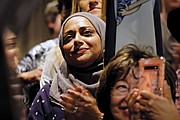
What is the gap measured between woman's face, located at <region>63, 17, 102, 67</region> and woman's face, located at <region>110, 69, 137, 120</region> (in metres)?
0.14

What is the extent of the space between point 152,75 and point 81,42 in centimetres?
31

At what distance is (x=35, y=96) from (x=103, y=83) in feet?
1.23

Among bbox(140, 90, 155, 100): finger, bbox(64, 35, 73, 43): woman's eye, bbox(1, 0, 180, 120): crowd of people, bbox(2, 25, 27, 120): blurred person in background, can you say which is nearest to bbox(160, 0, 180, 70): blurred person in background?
bbox(1, 0, 180, 120): crowd of people

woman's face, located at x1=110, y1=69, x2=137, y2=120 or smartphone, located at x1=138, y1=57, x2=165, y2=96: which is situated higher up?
smartphone, located at x1=138, y1=57, x2=165, y2=96

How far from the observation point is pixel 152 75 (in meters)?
2.02

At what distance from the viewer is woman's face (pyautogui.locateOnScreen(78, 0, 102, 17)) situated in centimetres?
221

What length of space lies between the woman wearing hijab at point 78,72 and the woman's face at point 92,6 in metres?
0.03

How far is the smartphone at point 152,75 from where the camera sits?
2.02 meters

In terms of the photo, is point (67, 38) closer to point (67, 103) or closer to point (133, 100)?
point (67, 103)

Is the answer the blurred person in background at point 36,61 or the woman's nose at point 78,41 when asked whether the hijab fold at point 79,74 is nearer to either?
the woman's nose at point 78,41

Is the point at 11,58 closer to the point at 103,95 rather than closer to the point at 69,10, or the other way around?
the point at 103,95

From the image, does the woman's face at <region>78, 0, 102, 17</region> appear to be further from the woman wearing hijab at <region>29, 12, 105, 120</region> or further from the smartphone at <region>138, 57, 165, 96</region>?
the smartphone at <region>138, 57, 165, 96</region>

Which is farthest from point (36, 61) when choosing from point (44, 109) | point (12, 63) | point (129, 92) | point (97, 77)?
point (12, 63)

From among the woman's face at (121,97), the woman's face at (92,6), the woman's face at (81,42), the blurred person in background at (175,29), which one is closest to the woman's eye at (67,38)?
the woman's face at (81,42)
